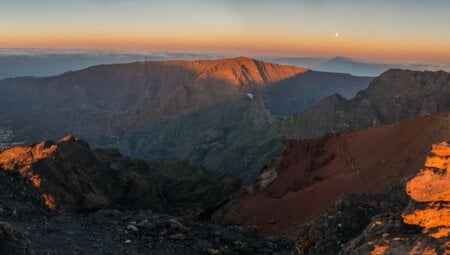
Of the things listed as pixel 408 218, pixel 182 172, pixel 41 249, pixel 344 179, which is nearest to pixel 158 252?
pixel 41 249

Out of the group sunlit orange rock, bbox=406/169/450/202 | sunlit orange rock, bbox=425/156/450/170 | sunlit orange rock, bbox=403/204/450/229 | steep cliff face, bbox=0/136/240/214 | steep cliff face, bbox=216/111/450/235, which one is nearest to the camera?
sunlit orange rock, bbox=403/204/450/229

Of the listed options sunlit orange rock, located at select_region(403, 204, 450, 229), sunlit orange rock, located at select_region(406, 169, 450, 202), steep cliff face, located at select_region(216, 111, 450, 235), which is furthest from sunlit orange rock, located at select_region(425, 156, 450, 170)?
steep cliff face, located at select_region(216, 111, 450, 235)

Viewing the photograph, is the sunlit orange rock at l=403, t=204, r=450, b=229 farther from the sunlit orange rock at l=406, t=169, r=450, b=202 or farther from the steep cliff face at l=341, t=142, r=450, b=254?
the sunlit orange rock at l=406, t=169, r=450, b=202

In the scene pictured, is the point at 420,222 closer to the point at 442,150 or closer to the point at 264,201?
the point at 442,150

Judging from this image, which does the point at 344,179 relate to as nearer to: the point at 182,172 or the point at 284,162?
the point at 284,162

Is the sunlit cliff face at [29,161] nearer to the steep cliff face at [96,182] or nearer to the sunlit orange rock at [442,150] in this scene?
the steep cliff face at [96,182]

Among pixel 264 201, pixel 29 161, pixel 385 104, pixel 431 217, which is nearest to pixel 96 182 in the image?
pixel 29 161

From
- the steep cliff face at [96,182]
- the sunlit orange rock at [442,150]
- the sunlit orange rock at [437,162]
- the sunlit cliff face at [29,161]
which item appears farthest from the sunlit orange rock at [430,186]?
the steep cliff face at [96,182]
